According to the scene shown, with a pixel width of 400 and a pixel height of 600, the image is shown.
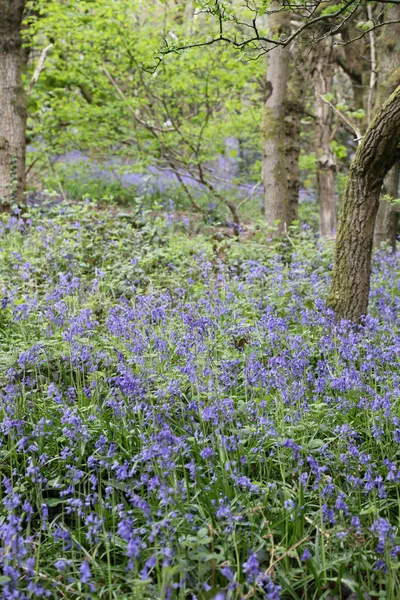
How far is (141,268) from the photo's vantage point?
5914 millimetres

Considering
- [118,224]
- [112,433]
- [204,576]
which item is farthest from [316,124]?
[204,576]

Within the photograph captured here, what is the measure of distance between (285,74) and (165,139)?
3307 mm

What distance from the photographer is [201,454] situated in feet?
7.77

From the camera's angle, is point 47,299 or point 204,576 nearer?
point 204,576

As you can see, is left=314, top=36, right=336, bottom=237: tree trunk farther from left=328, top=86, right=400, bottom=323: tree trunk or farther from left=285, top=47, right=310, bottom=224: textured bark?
left=328, top=86, right=400, bottom=323: tree trunk

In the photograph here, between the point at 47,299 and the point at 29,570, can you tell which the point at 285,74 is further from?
the point at 29,570

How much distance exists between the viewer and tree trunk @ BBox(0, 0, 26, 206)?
25.1ft

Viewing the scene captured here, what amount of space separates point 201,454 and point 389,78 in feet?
19.1

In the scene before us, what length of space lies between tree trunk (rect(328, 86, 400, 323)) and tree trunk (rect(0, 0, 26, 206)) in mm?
5280

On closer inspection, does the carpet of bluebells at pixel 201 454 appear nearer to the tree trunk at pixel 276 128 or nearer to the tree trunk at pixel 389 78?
the tree trunk at pixel 276 128

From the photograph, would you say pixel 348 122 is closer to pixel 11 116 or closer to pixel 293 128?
pixel 293 128

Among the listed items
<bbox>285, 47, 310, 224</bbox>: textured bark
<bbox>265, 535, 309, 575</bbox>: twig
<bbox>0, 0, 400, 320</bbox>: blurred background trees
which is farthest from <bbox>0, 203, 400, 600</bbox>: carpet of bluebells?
<bbox>0, 0, 400, 320</bbox>: blurred background trees

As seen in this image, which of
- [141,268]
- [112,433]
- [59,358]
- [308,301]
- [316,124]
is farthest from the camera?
[316,124]

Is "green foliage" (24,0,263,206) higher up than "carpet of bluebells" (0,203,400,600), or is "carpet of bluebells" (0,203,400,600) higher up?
"green foliage" (24,0,263,206)
